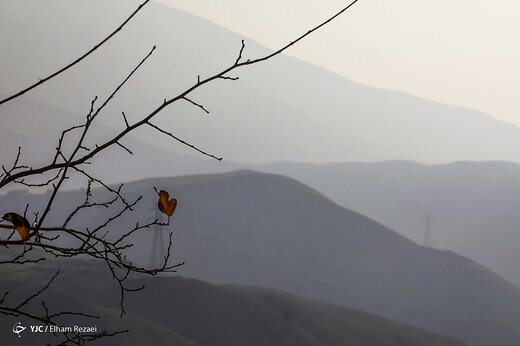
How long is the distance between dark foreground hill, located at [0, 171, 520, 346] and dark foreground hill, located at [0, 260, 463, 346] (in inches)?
919

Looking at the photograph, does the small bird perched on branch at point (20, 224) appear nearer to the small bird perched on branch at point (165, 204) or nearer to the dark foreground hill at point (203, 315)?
the small bird perched on branch at point (165, 204)

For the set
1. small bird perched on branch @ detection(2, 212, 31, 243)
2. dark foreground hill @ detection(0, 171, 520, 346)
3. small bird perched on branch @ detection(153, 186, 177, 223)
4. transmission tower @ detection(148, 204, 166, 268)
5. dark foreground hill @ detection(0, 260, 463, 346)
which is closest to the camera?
small bird perched on branch @ detection(2, 212, 31, 243)

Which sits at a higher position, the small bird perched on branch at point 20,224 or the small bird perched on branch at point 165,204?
the small bird perched on branch at point 165,204

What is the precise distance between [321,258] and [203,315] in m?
61.1

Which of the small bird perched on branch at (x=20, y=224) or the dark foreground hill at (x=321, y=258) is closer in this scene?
the small bird perched on branch at (x=20, y=224)

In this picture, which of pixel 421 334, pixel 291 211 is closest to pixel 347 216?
pixel 291 211

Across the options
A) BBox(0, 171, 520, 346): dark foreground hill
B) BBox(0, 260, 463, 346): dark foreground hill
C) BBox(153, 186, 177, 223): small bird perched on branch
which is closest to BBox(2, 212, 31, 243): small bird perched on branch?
BBox(153, 186, 177, 223): small bird perched on branch

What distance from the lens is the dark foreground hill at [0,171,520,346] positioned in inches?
4675

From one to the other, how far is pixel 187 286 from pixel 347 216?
73.6m

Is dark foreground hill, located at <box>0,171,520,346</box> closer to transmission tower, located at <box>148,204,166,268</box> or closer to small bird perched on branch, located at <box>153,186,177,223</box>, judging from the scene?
transmission tower, located at <box>148,204,166,268</box>

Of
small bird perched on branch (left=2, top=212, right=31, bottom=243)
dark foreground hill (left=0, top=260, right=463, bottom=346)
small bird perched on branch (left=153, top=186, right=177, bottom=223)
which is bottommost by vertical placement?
dark foreground hill (left=0, top=260, right=463, bottom=346)

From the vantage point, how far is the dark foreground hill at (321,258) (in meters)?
119

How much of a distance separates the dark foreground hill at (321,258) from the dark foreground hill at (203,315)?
23.3 metres

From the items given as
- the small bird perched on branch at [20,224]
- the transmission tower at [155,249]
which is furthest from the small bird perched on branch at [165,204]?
the transmission tower at [155,249]
